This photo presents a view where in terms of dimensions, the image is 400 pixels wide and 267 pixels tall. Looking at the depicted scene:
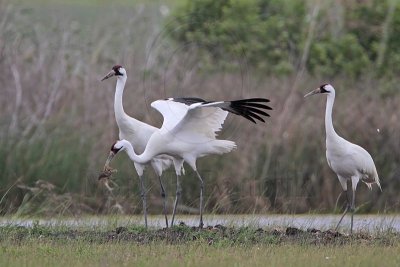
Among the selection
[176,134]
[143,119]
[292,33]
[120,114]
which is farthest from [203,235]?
[292,33]

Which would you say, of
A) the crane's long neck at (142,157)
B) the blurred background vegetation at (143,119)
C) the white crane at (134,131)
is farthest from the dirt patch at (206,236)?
the white crane at (134,131)

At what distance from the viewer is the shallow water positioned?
37.7ft

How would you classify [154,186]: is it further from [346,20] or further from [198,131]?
[346,20]

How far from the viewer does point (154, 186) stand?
14492mm

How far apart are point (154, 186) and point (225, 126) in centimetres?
141

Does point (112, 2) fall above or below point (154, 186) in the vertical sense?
above

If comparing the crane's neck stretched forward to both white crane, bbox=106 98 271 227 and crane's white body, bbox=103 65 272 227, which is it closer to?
crane's white body, bbox=103 65 272 227

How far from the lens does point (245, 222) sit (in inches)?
466

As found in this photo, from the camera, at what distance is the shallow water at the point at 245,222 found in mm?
11492

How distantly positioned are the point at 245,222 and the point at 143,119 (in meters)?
4.00

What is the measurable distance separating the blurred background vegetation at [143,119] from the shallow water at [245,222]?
0.24m

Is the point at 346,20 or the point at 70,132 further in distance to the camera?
the point at 346,20

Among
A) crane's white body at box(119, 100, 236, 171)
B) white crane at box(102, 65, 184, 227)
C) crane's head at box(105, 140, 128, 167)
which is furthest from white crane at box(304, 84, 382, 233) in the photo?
crane's head at box(105, 140, 128, 167)

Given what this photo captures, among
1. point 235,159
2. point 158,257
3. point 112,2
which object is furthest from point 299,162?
point 158,257
